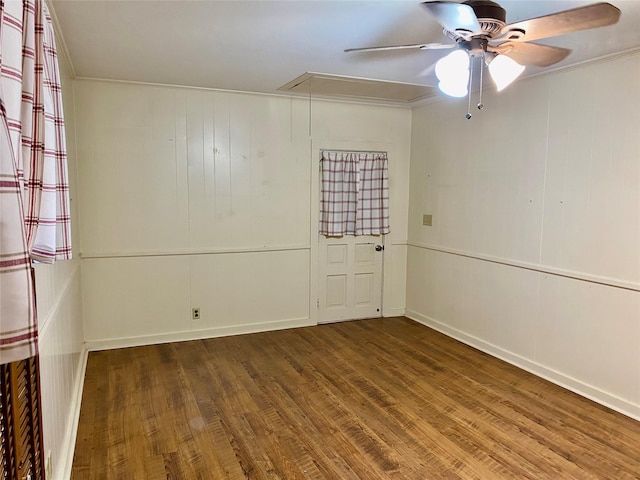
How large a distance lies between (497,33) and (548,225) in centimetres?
196

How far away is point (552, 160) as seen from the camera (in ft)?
11.3

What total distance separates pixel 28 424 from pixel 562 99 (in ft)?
12.5

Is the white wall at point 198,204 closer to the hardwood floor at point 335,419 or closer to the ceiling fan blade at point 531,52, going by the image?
the hardwood floor at point 335,419

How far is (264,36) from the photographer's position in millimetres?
2703

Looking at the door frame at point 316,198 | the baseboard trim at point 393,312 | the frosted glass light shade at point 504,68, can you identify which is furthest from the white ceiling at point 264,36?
the baseboard trim at point 393,312

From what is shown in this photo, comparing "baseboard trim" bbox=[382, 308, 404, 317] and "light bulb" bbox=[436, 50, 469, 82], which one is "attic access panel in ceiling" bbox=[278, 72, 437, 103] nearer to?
"light bulb" bbox=[436, 50, 469, 82]

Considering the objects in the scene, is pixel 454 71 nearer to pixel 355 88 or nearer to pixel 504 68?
pixel 504 68

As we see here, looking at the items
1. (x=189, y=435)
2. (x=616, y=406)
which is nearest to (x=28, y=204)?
(x=189, y=435)

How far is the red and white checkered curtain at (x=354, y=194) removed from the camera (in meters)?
4.84

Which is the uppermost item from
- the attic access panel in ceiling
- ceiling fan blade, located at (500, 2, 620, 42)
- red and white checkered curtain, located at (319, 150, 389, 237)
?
the attic access panel in ceiling

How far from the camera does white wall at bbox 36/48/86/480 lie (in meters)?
1.88

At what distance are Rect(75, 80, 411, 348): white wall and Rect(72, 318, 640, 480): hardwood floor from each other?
1.60 feet

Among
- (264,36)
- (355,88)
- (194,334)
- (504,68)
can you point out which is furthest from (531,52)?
(194,334)

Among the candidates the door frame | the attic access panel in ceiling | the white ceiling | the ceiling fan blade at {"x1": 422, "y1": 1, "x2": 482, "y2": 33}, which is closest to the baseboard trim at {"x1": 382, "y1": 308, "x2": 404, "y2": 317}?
the door frame
